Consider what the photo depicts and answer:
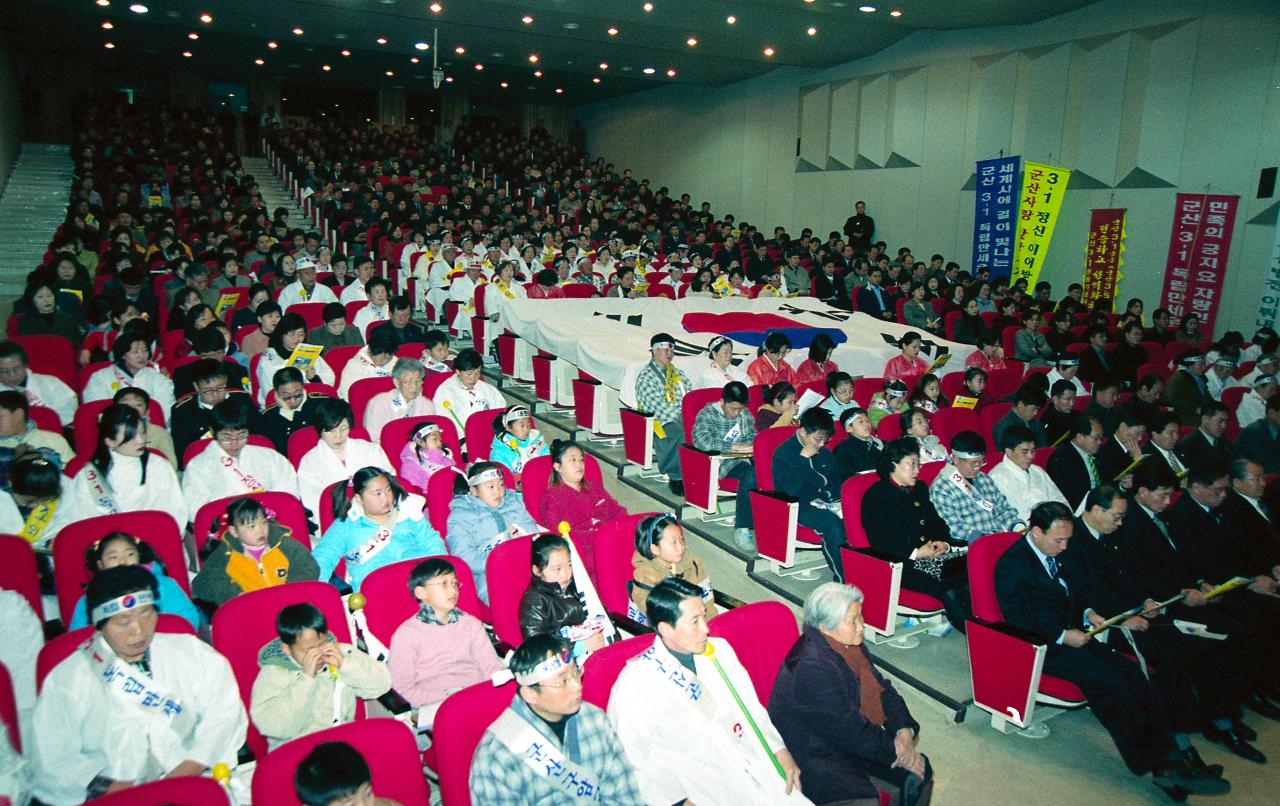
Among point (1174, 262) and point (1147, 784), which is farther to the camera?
point (1174, 262)

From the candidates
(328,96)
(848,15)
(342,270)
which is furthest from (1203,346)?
(328,96)

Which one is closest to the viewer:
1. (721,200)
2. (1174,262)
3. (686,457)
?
(686,457)

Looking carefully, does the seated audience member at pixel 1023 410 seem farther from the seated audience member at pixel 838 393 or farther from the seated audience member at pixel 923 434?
the seated audience member at pixel 838 393

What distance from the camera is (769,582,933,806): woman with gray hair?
261 centimetres

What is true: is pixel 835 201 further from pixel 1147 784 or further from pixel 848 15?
pixel 1147 784

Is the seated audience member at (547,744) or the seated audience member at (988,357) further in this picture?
the seated audience member at (988,357)

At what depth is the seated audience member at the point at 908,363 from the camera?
7.10 metres

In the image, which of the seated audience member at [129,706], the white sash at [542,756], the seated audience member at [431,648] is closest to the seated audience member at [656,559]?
the seated audience member at [431,648]

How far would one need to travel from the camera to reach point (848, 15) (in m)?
12.0

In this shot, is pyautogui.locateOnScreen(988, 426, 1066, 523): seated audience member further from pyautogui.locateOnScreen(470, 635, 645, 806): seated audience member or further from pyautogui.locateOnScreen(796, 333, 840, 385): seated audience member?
pyautogui.locateOnScreen(470, 635, 645, 806): seated audience member

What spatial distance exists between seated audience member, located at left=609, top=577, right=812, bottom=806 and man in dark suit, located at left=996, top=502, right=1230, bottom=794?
4.68ft

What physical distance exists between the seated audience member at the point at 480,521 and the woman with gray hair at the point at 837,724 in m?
1.47

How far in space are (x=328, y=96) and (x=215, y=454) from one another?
77.1ft

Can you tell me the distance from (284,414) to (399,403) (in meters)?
0.70
